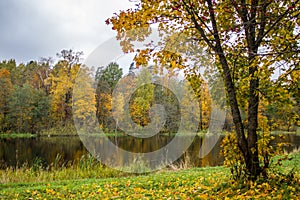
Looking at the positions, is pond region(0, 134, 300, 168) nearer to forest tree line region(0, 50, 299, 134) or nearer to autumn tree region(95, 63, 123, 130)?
autumn tree region(95, 63, 123, 130)

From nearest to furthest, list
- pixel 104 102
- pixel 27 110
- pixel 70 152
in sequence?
pixel 70 152, pixel 104 102, pixel 27 110

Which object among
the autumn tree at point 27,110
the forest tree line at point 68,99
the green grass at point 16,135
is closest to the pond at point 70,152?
the forest tree line at point 68,99

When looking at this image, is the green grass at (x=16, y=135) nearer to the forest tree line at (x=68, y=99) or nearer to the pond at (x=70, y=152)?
the forest tree line at (x=68, y=99)

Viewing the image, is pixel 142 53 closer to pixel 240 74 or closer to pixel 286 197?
pixel 240 74

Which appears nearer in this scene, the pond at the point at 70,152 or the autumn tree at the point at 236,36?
the autumn tree at the point at 236,36

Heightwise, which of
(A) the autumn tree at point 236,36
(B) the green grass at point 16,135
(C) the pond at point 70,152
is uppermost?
(A) the autumn tree at point 236,36

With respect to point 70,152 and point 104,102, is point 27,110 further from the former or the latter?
point 70,152

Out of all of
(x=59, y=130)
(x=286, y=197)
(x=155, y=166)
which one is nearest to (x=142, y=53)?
(x=286, y=197)

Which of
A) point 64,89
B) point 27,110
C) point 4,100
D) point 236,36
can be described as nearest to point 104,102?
point 64,89

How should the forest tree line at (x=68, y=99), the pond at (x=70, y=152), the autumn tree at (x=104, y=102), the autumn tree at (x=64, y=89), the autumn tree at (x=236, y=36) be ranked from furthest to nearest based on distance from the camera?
the autumn tree at (x=64, y=89) → the autumn tree at (x=104, y=102) → the forest tree line at (x=68, y=99) → the pond at (x=70, y=152) → the autumn tree at (x=236, y=36)

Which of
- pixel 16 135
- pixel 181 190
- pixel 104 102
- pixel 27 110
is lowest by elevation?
pixel 181 190

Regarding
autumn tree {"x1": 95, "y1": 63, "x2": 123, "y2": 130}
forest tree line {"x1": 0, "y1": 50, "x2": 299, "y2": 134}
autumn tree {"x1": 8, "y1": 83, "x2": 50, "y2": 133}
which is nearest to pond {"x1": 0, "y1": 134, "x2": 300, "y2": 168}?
autumn tree {"x1": 95, "y1": 63, "x2": 123, "y2": 130}

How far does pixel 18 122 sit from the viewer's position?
30438 millimetres

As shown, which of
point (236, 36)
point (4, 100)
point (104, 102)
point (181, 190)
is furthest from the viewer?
point (4, 100)
